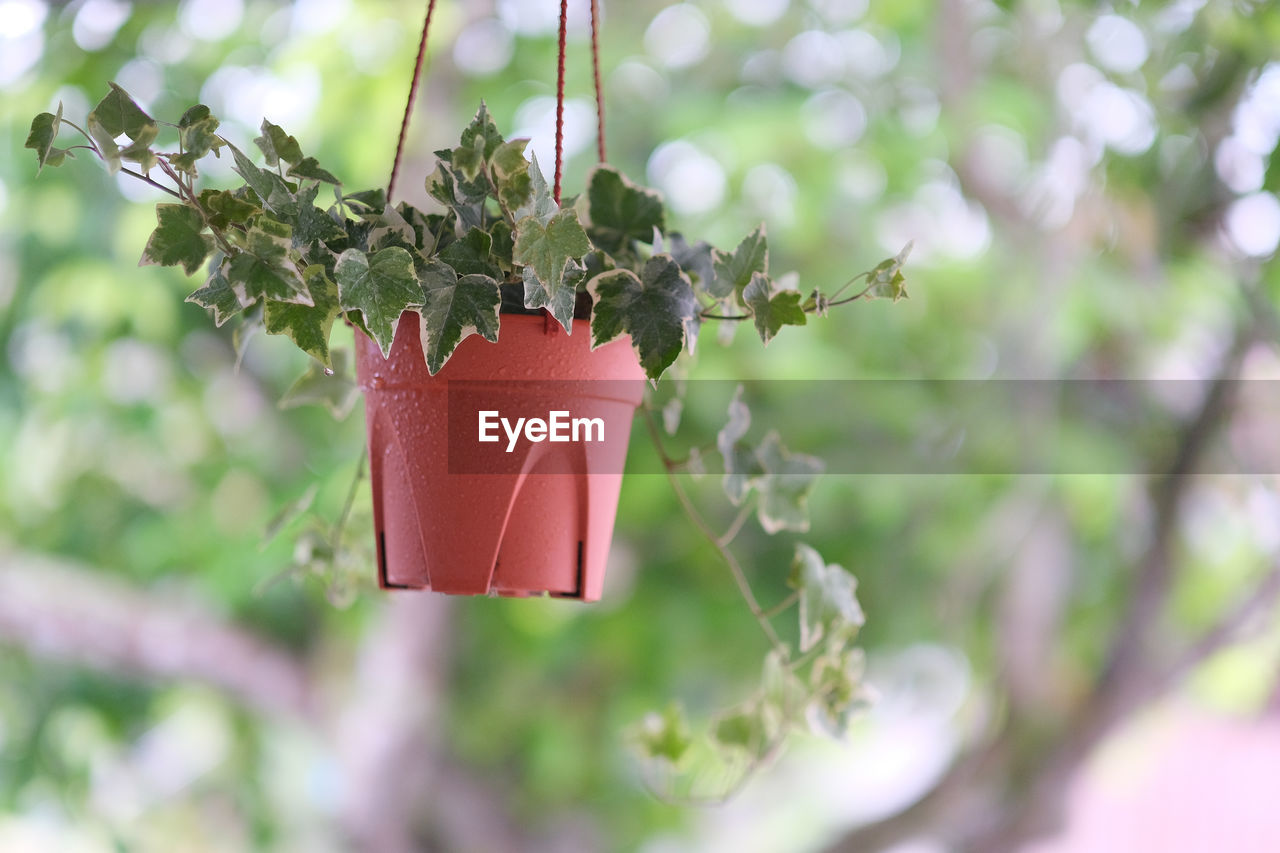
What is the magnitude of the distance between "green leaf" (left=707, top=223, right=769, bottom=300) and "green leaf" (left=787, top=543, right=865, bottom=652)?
7.3 inches

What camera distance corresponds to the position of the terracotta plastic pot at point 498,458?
55 centimetres

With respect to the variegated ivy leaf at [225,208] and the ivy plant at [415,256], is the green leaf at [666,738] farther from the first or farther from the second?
the variegated ivy leaf at [225,208]

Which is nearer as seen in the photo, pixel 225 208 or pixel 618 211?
pixel 225 208

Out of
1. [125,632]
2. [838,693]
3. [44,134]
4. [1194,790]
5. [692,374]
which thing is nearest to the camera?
[44,134]

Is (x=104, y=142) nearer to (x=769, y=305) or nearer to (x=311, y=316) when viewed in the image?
(x=311, y=316)

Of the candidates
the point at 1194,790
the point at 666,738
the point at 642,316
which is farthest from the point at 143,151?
the point at 1194,790

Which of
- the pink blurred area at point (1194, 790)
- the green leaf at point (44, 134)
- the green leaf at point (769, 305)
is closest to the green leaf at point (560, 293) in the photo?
the green leaf at point (769, 305)

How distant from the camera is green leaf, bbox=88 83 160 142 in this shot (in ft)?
1.53

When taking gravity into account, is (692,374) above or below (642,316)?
above

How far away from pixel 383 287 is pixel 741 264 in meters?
0.19

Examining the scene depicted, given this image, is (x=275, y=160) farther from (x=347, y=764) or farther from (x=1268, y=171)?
(x=347, y=764)

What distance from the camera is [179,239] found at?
0.50 meters

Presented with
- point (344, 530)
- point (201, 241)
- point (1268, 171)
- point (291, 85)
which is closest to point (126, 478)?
point (291, 85)

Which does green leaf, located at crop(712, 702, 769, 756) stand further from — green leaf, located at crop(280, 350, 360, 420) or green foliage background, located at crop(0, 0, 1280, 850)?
green foliage background, located at crop(0, 0, 1280, 850)
